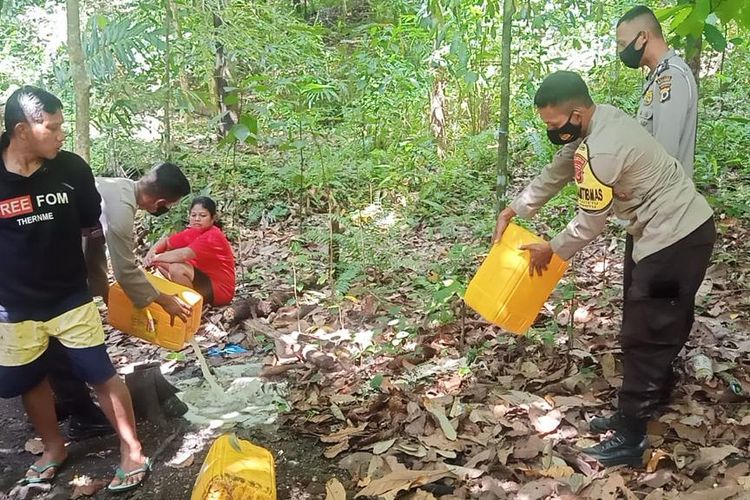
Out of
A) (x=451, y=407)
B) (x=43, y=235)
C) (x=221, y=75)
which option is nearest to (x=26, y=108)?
(x=43, y=235)

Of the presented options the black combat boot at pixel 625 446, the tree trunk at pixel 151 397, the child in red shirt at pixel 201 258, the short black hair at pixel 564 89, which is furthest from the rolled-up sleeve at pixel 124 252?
the black combat boot at pixel 625 446

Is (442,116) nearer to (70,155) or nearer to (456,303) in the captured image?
(456,303)

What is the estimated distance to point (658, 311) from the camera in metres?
2.93

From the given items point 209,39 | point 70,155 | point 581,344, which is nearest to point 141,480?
point 70,155

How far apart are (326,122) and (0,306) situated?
691cm

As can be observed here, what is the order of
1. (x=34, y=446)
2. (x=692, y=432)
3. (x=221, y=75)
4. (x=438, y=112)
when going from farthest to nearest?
1. (x=438, y=112)
2. (x=221, y=75)
3. (x=34, y=446)
4. (x=692, y=432)

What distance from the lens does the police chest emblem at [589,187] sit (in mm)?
2826

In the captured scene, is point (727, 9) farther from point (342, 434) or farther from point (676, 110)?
point (342, 434)

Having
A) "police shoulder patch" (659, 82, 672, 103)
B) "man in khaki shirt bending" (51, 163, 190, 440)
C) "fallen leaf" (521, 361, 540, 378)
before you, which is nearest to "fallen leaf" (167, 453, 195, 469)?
"man in khaki shirt bending" (51, 163, 190, 440)

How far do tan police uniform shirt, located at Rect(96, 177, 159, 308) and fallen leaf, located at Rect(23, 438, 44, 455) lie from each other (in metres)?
1.01

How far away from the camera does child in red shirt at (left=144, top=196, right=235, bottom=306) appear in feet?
16.4

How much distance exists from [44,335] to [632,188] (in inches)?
111

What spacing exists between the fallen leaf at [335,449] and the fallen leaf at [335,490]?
252 mm

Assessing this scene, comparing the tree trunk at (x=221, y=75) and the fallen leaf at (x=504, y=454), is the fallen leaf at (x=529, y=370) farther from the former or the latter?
the tree trunk at (x=221, y=75)
